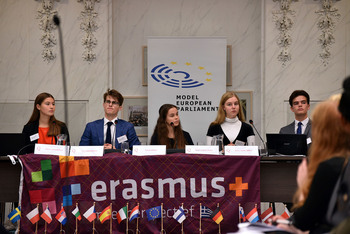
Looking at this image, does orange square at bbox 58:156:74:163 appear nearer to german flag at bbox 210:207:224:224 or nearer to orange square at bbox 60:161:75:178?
orange square at bbox 60:161:75:178

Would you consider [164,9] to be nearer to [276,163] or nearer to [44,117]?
[44,117]

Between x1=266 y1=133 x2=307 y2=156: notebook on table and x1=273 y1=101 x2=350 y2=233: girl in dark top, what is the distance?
2.00m

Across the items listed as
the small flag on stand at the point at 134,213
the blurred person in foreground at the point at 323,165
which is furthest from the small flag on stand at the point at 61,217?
the blurred person in foreground at the point at 323,165

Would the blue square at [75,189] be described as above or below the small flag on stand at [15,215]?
above

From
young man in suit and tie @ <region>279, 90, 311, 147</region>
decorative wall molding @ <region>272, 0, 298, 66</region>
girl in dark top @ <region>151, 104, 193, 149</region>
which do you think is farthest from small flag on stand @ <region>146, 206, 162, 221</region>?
decorative wall molding @ <region>272, 0, 298, 66</region>

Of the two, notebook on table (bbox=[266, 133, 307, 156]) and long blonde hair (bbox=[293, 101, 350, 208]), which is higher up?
long blonde hair (bbox=[293, 101, 350, 208])

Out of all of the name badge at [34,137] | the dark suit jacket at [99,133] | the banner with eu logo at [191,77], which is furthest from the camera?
the banner with eu logo at [191,77]

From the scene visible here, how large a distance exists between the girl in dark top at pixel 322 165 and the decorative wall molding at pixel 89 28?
199 inches

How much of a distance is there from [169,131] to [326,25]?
2.99 m

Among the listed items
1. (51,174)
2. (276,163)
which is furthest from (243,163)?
(51,174)

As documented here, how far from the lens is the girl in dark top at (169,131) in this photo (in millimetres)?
4945

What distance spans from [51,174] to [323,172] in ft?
8.26

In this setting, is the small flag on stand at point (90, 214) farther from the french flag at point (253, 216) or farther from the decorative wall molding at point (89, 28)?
the decorative wall molding at point (89, 28)

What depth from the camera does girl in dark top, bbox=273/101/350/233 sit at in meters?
1.81
